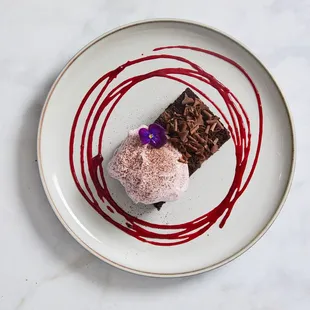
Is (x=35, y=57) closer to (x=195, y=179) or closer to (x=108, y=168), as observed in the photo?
(x=108, y=168)

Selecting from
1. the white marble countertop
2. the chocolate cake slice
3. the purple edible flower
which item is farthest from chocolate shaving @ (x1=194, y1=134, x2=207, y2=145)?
the white marble countertop

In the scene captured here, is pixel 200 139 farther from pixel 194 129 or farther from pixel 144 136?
pixel 144 136

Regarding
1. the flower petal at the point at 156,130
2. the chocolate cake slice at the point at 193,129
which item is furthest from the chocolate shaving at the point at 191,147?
the flower petal at the point at 156,130

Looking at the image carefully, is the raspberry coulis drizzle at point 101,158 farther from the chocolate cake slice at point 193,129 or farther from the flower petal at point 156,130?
the flower petal at point 156,130

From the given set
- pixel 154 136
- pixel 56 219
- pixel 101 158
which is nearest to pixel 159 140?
pixel 154 136

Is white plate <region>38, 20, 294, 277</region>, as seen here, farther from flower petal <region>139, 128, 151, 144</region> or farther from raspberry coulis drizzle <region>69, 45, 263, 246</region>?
flower petal <region>139, 128, 151, 144</region>

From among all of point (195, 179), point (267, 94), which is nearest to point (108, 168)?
point (195, 179)
